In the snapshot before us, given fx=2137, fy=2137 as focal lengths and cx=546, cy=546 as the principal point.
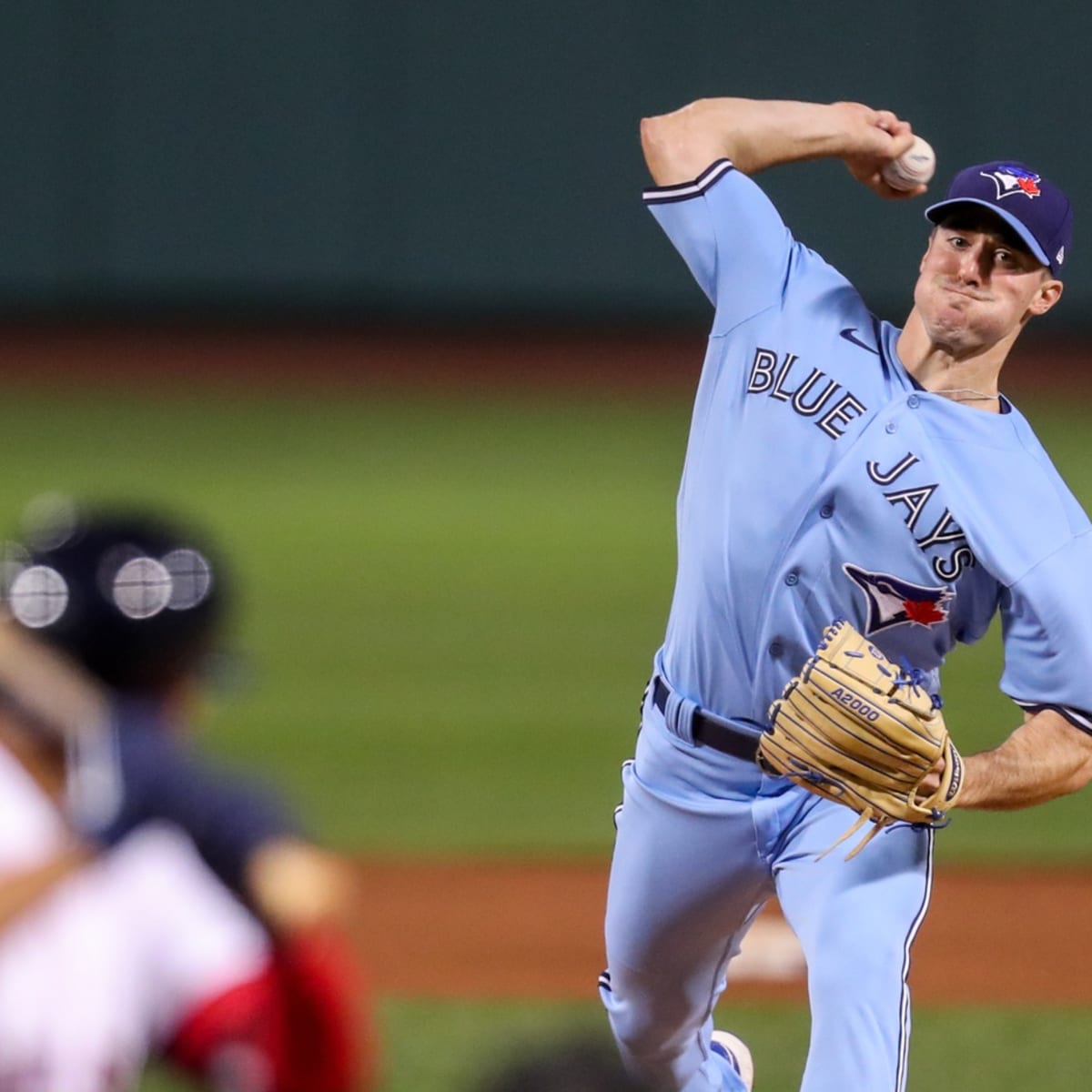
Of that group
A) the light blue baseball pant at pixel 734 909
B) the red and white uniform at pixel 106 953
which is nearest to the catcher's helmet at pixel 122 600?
the red and white uniform at pixel 106 953

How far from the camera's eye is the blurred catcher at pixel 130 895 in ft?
6.89

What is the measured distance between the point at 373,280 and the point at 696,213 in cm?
1518

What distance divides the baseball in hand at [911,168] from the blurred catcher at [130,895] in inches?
111

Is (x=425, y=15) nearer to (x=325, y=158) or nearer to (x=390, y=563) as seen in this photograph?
(x=325, y=158)

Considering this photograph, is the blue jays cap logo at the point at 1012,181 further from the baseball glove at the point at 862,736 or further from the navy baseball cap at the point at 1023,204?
the baseball glove at the point at 862,736

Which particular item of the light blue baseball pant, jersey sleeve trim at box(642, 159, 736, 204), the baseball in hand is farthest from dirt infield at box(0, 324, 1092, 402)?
the light blue baseball pant

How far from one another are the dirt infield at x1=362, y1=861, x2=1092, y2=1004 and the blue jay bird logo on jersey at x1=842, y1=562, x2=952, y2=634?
2557 mm

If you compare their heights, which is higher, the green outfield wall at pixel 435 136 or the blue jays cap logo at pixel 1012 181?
the blue jays cap logo at pixel 1012 181

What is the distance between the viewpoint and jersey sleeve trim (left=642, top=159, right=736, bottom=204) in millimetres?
4492

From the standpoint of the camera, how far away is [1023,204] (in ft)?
14.0

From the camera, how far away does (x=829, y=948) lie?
4.07 m

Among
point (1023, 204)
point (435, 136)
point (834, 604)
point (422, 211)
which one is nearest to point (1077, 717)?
point (834, 604)

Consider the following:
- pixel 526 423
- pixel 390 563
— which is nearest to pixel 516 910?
pixel 390 563

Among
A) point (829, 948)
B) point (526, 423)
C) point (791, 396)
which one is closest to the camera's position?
point (829, 948)
